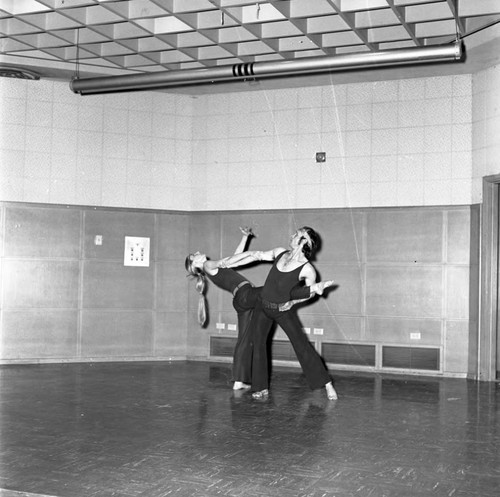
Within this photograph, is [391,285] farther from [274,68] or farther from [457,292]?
[274,68]

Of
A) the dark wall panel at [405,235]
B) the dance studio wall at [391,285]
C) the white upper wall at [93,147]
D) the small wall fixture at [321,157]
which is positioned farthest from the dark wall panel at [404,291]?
the white upper wall at [93,147]

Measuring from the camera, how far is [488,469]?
4.76 m

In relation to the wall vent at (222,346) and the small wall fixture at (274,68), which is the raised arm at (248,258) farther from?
the wall vent at (222,346)

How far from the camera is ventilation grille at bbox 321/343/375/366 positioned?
969 centimetres

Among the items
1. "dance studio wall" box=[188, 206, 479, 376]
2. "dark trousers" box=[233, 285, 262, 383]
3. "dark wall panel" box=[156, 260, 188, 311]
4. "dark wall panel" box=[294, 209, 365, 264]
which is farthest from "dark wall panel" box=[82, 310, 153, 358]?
"dark trousers" box=[233, 285, 262, 383]

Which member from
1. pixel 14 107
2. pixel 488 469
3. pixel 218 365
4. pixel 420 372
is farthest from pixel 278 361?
pixel 488 469

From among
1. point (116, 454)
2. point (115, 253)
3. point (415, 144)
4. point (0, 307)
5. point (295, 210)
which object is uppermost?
point (415, 144)

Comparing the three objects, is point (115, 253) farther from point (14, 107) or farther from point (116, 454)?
point (116, 454)

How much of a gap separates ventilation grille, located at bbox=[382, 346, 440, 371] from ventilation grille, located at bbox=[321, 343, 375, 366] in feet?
0.62

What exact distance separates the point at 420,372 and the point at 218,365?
104 inches

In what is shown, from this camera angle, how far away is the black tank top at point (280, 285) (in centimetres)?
716

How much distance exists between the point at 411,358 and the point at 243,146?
3.66m

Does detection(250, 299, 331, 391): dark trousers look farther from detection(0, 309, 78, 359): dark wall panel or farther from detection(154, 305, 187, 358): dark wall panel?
detection(0, 309, 78, 359): dark wall panel

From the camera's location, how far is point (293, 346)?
7102mm
